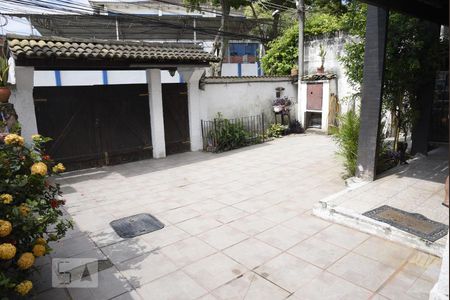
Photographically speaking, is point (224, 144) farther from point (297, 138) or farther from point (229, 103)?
point (297, 138)

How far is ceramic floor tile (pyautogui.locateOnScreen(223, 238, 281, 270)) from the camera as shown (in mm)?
3660

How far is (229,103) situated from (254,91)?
138 cm

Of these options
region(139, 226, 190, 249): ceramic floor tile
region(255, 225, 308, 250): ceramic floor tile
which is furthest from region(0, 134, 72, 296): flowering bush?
region(255, 225, 308, 250): ceramic floor tile

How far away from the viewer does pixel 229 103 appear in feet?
36.8

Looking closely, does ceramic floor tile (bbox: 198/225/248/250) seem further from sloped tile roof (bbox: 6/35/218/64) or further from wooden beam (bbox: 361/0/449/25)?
sloped tile roof (bbox: 6/35/218/64)

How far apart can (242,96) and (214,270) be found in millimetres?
8769

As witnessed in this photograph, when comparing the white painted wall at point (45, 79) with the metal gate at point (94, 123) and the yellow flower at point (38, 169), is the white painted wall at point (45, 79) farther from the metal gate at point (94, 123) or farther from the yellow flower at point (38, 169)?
the yellow flower at point (38, 169)

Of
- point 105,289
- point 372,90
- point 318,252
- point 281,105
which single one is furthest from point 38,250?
point 281,105

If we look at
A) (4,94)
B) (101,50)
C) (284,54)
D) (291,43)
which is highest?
(291,43)

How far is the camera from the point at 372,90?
5758 mm

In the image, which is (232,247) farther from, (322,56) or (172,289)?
(322,56)

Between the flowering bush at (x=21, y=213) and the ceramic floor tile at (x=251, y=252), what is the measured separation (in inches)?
76.8

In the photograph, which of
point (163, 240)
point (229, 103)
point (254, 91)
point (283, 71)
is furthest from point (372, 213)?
point (283, 71)

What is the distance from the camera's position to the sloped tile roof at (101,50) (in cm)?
657
